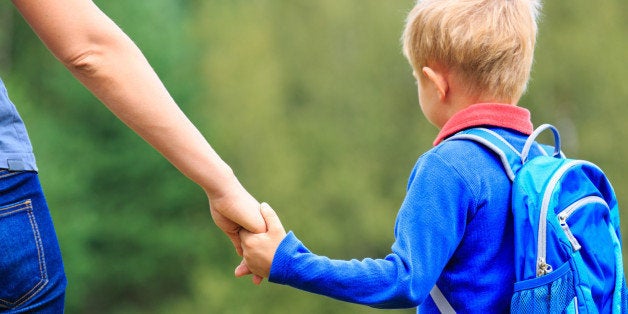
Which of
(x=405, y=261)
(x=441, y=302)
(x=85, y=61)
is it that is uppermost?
(x=85, y=61)

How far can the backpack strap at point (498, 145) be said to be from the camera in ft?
6.24

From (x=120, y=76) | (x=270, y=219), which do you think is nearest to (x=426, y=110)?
(x=270, y=219)

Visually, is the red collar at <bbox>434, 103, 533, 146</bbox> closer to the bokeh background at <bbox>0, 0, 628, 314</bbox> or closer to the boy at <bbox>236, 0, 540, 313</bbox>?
the boy at <bbox>236, 0, 540, 313</bbox>

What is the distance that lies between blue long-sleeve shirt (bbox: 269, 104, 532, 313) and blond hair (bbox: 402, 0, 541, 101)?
19cm

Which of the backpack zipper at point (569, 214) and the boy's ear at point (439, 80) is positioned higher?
the boy's ear at point (439, 80)

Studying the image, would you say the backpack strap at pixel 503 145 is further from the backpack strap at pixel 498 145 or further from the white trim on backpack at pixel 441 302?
the white trim on backpack at pixel 441 302

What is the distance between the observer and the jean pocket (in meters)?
1.55

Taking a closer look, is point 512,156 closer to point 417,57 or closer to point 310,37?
point 417,57

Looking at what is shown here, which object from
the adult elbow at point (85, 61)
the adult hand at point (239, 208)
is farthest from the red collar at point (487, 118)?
the adult elbow at point (85, 61)

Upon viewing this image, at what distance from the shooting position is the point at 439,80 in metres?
2.05

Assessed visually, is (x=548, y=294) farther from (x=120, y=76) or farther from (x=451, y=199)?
(x=120, y=76)

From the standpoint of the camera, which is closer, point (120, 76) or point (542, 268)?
point (120, 76)

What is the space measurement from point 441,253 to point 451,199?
10 centimetres

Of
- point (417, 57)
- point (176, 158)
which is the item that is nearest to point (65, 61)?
point (176, 158)
